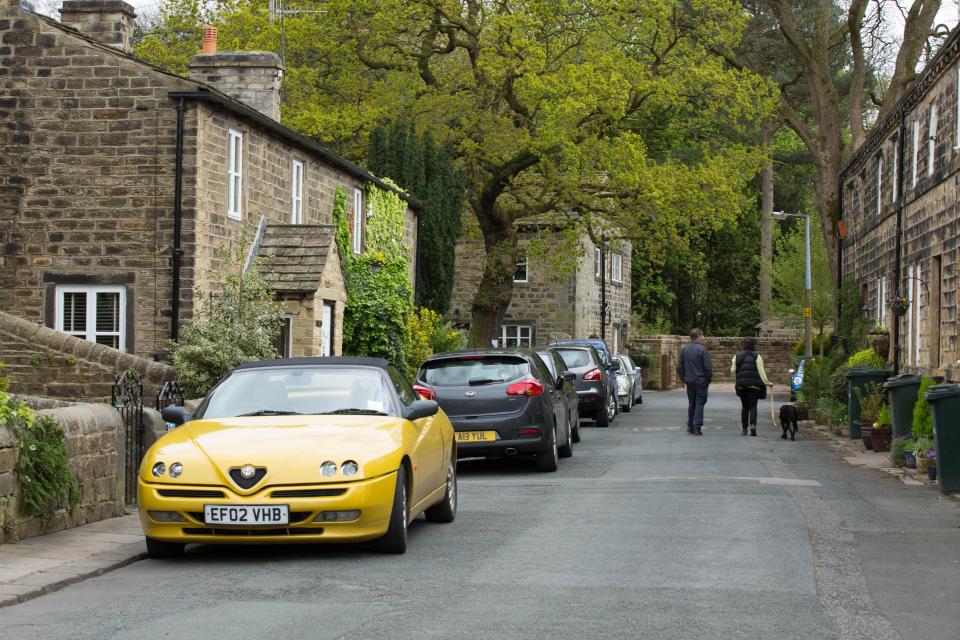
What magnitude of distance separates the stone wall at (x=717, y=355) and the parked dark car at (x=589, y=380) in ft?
94.7

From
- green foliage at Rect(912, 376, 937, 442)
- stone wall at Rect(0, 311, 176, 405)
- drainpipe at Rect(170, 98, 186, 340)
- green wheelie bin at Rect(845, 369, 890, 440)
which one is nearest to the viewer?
green foliage at Rect(912, 376, 937, 442)

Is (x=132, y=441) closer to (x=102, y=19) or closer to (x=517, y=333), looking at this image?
(x=102, y=19)

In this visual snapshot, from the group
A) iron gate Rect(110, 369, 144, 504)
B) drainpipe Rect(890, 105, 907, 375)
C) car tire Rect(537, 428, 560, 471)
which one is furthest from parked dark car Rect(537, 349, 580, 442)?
iron gate Rect(110, 369, 144, 504)

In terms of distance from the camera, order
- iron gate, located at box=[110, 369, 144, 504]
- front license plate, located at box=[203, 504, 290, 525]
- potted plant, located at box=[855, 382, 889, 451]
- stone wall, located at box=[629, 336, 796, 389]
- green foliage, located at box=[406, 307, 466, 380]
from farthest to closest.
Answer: stone wall, located at box=[629, 336, 796, 389], green foliage, located at box=[406, 307, 466, 380], potted plant, located at box=[855, 382, 889, 451], iron gate, located at box=[110, 369, 144, 504], front license plate, located at box=[203, 504, 290, 525]

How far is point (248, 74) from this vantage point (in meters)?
26.3

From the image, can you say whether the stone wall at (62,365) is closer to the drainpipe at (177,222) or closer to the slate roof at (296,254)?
the drainpipe at (177,222)

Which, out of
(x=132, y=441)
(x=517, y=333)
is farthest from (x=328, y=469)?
(x=517, y=333)

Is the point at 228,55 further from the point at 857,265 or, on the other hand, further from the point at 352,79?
the point at 857,265

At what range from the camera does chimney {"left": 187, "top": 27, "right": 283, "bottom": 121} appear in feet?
85.6

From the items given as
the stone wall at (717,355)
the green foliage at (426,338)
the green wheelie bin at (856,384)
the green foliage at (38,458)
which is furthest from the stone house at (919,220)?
the stone wall at (717,355)

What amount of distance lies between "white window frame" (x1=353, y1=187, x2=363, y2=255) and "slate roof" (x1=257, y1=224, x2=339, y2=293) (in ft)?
15.3

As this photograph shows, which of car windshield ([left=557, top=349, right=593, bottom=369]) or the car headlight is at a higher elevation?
car windshield ([left=557, top=349, right=593, bottom=369])

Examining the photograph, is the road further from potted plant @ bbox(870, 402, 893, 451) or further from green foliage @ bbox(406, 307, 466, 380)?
green foliage @ bbox(406, 307, 466, 380)

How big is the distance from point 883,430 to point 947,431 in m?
6.43
